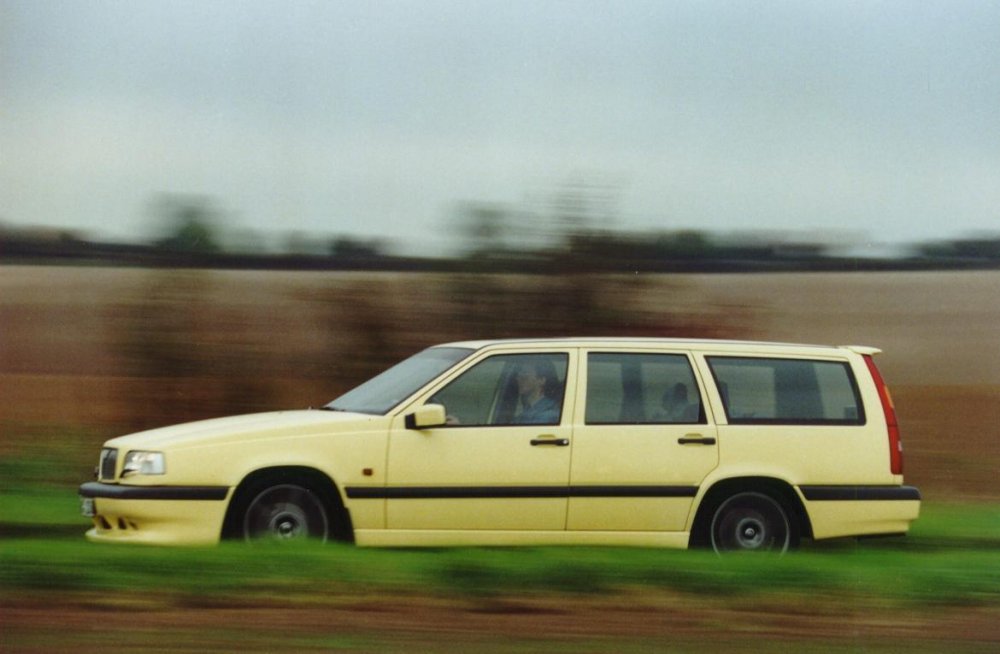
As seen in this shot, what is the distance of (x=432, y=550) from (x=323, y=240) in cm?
417

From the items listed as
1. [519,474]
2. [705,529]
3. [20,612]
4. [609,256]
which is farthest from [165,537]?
[609,256]

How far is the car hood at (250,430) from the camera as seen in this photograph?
7555 millimetres

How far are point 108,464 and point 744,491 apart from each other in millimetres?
3863

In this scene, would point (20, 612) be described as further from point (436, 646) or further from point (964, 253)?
point (964, 253)

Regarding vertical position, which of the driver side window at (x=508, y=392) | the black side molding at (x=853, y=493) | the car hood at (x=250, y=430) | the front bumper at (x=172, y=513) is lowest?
the front bumper at (x=172, y=513)

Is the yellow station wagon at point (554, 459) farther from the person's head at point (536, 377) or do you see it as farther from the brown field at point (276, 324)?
the brown field at point (276, 324)

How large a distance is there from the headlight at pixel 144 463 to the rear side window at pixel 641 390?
252 cm

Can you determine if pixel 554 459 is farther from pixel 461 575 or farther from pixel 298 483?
pixel 298 483

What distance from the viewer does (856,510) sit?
7.96 metres

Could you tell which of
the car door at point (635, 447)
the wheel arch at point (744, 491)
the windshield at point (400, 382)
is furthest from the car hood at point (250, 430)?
the wheel arch at point (744, 491)

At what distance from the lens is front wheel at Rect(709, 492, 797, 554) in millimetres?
7930

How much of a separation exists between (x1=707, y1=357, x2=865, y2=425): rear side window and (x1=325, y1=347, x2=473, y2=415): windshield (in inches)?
65.3

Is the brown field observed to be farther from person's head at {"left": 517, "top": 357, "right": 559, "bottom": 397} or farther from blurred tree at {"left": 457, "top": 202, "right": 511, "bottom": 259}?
person's head at {"left": 517, "top": 357, "right": 559, "bottom": 397}

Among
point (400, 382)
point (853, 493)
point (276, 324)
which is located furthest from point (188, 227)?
Result: point (853, 493)
